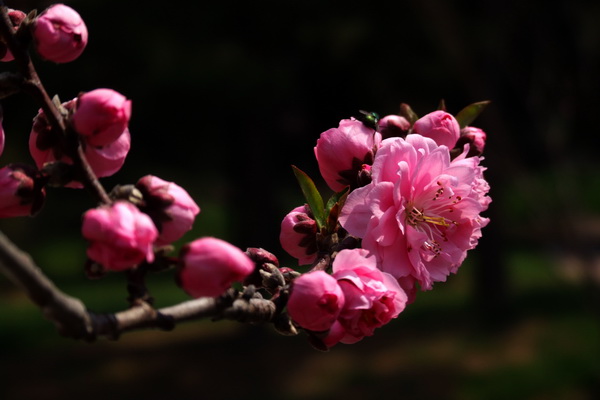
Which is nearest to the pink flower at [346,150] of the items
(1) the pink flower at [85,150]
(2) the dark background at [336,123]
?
(1) the pink flower at [85,150]

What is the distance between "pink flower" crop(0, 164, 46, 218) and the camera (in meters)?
0.69

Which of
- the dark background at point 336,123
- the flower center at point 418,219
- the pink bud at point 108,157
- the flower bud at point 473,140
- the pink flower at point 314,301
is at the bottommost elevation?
the dark background at point 336,123

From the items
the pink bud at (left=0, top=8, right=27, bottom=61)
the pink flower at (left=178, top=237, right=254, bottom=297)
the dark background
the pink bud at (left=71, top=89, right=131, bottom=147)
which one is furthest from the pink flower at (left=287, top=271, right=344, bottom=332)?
the dark background

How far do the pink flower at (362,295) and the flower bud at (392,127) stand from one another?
8.8 inches

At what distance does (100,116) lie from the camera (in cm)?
68

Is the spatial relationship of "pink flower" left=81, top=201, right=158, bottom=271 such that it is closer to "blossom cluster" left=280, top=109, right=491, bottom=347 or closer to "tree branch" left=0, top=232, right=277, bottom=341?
"tree branch" left=0, top=232, right=277, bottom=341

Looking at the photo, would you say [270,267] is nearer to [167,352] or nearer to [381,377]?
[381,377]

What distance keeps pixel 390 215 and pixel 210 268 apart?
312 mm

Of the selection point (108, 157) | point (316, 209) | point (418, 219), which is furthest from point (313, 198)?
point (108, 157)

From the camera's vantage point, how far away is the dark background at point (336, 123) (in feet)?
19.1

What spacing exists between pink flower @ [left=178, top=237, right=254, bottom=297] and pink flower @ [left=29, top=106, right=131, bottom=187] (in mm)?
144

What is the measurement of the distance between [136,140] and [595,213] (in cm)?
1114

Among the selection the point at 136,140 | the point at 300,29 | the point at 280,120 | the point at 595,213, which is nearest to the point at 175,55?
the point at 300,29

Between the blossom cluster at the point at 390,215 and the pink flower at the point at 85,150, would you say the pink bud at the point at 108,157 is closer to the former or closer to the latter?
the pink flower at the point at 85,150
